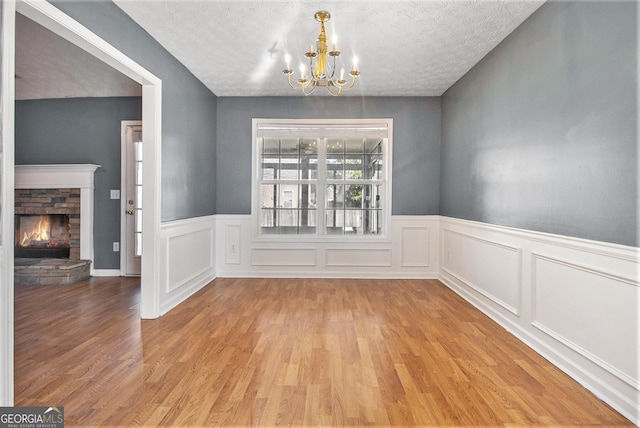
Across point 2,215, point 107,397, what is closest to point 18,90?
point 2,215

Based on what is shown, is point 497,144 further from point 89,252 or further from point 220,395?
point 89,252

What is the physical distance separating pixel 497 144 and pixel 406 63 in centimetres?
127

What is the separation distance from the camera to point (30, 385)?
2.07m

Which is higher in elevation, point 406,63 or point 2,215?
point 406,63

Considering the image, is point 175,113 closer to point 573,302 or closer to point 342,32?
point 342,32

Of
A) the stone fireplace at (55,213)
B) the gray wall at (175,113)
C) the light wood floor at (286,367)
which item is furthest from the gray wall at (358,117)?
the stone fireplace at (55,213)

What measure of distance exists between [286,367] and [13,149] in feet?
6.32

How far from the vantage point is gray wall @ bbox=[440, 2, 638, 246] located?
1.93 metres

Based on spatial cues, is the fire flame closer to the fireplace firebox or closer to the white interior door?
the fireplace firebox

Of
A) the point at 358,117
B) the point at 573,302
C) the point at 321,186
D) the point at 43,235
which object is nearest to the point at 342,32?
the point at 358,117

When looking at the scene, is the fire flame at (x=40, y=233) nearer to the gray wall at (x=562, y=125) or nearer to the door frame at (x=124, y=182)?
the door frame at (x=124, y=182)

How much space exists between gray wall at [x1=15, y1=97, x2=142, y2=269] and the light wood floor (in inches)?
56.4

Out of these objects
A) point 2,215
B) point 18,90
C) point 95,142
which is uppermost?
point 18,90

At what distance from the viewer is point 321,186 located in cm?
519
